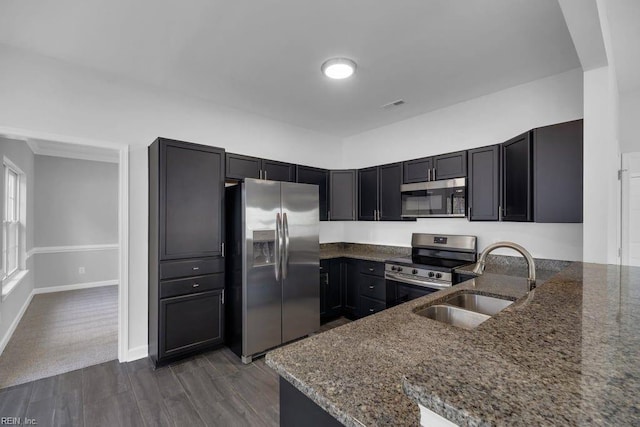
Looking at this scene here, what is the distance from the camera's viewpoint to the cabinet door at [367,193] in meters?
4.20

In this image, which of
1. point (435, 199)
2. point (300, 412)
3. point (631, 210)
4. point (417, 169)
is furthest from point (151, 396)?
point (631, 210)

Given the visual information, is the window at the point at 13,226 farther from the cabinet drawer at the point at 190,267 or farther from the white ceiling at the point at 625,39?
the white ceiling at the point at 625,39

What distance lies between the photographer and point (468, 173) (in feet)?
10.6

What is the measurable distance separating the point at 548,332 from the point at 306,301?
2.90 m

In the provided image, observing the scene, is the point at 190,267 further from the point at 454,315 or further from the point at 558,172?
the point at 558,172

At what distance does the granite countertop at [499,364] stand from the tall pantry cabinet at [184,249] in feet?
7.05

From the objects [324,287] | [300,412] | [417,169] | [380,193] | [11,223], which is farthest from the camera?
[380,193]

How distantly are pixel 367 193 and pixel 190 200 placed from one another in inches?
95.2

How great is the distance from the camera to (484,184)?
10.2 feet

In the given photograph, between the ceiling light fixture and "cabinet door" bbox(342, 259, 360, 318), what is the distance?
236cm

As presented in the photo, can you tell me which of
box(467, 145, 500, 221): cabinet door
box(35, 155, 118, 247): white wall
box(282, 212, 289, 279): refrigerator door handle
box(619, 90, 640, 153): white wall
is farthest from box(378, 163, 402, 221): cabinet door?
box(35, 155, 118, 247): white wall

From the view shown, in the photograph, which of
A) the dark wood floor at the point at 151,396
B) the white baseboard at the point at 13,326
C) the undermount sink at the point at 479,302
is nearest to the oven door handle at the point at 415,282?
the undermount sink at the point at 479,302

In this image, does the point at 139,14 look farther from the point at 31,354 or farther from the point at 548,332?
the point at 31,354

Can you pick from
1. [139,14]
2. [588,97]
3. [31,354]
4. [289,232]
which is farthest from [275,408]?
[588,97]
